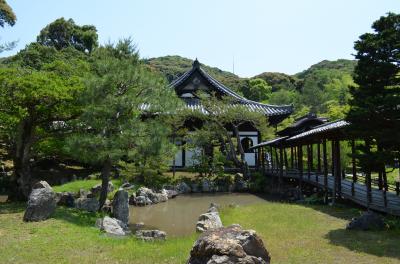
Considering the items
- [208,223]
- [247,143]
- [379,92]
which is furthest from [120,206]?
[247,143]

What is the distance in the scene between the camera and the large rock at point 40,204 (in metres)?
11.8

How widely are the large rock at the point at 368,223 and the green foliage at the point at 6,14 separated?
23.2 meters

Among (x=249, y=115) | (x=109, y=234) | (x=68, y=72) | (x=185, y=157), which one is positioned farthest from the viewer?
(x=185, y=157)

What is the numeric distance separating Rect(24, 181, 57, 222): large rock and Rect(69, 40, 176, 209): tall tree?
1.79 meters

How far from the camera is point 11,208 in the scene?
1400 centimetres

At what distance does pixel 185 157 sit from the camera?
32.9 m

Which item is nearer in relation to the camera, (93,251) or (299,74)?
(93,251)

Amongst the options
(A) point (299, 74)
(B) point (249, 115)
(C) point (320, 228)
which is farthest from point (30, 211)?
(A) point (299, 74)

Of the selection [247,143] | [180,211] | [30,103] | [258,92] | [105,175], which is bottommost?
[180,211]

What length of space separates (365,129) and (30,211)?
10.2 meters

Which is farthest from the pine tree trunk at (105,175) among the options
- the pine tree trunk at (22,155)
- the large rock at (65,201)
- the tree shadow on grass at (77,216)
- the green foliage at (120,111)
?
the pine tree trunk at (22,155)

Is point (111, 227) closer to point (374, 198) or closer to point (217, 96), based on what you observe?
point (374, 198)

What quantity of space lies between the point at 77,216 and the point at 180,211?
6.19 meters

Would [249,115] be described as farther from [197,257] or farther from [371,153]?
[197,257]
